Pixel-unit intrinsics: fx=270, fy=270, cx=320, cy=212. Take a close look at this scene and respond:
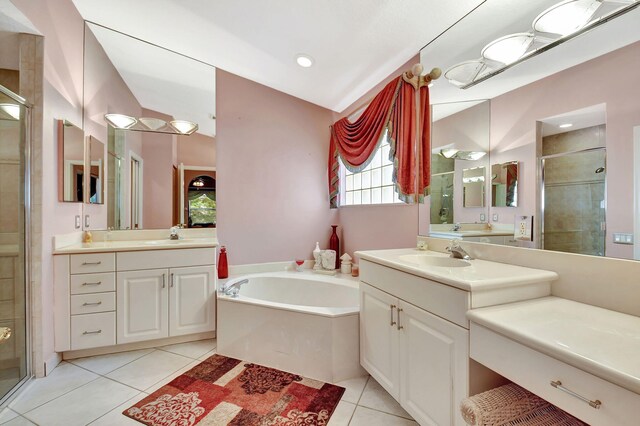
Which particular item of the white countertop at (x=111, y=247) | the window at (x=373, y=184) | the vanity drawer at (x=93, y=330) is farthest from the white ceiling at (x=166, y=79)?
the vanity drawer at (x=93, y=330)

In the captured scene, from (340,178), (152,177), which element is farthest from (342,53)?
(152,177)

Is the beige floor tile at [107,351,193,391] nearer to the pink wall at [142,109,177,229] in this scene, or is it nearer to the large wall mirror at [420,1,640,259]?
the pink wall at [142,109,177,229]

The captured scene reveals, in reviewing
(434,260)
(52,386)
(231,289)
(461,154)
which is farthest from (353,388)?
(52,386)

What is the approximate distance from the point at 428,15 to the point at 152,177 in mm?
2626

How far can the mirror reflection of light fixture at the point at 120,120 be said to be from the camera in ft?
8.10

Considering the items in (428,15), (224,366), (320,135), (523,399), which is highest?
(428,15)

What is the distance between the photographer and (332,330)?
176 centimetres

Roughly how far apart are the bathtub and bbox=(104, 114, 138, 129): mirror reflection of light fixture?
183 centimetres

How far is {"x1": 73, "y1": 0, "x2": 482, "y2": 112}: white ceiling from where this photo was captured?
174 centimetres

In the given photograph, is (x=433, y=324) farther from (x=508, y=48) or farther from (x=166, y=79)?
(x=166, y=79)

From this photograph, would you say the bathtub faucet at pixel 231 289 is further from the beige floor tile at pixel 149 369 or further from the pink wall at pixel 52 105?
the pink wall at pixel 52 105

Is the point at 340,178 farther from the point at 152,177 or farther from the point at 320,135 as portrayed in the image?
A: the point at 152,177

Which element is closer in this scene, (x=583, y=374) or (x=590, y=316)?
(x=583, y=374)

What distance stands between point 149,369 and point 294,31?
264 cm
